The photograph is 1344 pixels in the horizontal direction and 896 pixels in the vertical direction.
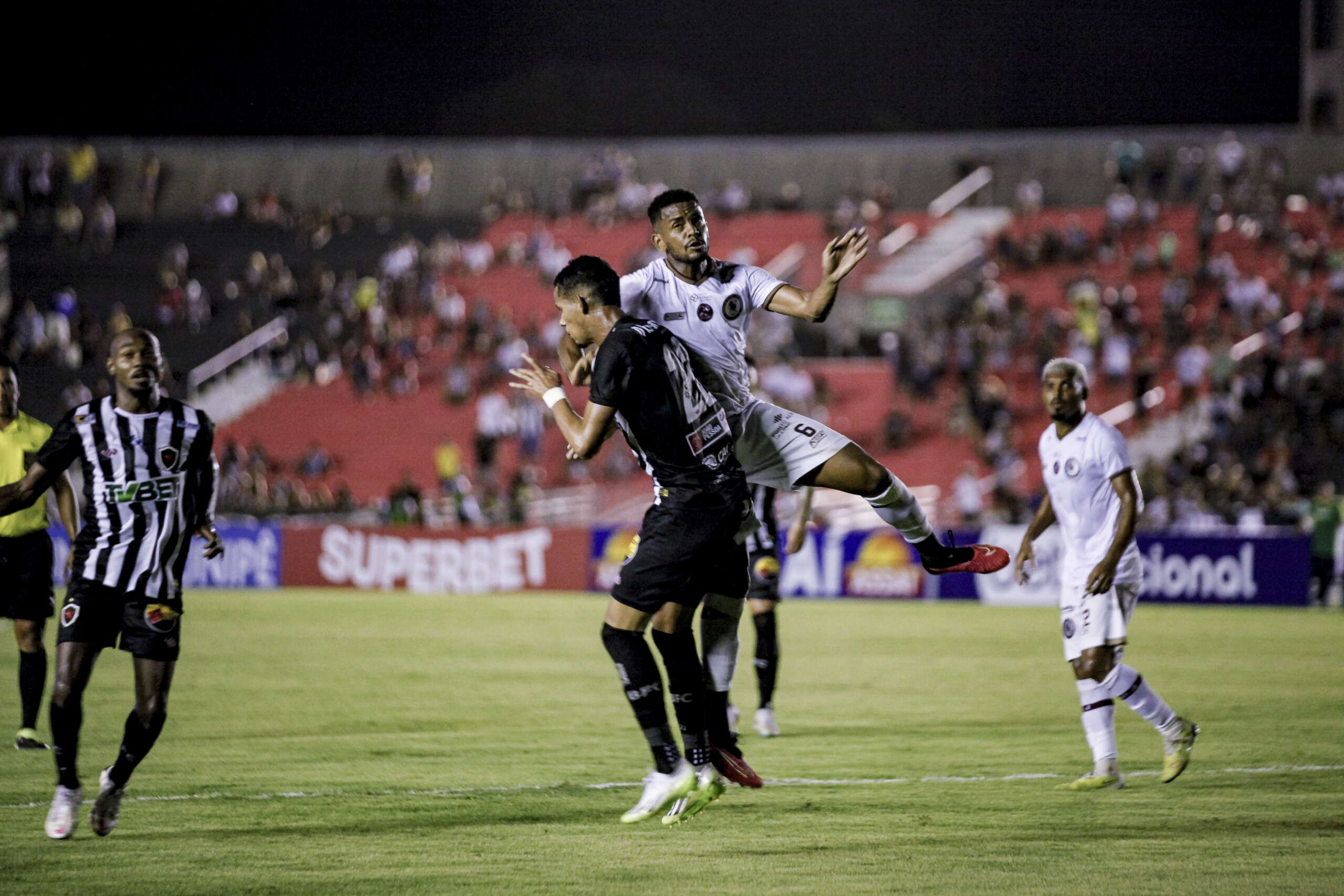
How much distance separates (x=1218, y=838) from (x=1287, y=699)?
6.22m

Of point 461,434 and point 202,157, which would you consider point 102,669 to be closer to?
point 461,434

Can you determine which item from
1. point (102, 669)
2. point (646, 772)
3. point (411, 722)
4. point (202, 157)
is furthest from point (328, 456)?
point (646, 772)

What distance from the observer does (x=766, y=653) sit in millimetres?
10531

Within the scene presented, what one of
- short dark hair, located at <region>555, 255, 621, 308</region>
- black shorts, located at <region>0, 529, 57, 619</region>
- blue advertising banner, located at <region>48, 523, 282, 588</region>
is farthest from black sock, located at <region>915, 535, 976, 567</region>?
blue advertising banner, located at <region>48, 523, 282, 588</region>

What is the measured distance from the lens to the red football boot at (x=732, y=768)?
773 cm

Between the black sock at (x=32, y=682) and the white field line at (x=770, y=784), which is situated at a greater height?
the black sock at (x=32, y=682)

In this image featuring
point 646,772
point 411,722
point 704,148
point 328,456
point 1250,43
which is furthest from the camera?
point 1250,43

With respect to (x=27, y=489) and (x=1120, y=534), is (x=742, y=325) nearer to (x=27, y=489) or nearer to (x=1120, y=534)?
(x=1120, y=534)

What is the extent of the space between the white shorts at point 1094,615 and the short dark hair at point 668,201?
3.05m

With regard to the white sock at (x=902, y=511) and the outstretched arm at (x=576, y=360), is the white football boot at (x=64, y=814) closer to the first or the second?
the outstretched arm at (x=576, y=360)

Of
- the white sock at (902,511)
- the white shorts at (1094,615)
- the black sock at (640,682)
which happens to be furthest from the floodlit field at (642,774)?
the white sock at (902,511)

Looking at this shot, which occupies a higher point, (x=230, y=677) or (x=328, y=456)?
(x=328, y=456)

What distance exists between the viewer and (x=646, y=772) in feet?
28.8

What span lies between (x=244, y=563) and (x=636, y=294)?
69.8 feet
